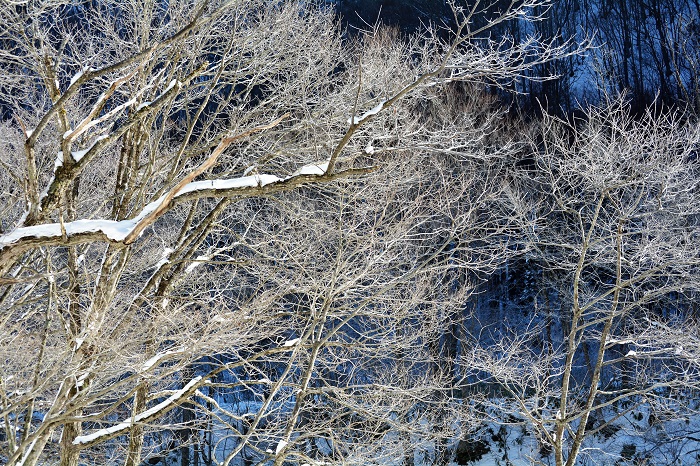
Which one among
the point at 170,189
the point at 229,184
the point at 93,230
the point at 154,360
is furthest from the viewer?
the point at 154,360

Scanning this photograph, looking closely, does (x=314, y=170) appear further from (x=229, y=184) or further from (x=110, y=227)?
(x=110, y=227)


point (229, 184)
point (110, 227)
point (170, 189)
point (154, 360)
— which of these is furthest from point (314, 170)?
point (154, 360)

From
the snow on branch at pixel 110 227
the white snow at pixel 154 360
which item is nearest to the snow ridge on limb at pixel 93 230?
the snow on branch at pixel 110 227

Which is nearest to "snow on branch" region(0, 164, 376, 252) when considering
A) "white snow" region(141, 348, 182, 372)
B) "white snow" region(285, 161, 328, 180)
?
"white snow" region(285, 161, 328, 180)

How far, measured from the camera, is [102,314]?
4.68 metres

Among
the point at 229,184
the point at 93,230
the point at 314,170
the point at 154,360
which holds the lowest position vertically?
the point at 154,360

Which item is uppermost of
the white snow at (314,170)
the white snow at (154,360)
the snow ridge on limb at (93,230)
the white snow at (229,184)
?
the white snow at (314,170)

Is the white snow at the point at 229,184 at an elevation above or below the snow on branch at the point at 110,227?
above

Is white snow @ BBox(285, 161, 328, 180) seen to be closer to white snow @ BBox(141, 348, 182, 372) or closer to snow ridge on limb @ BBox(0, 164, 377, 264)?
snow ridge on limb @ BBox(0, 164, 377, 264)

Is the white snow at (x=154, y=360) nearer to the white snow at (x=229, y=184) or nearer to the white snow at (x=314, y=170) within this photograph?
the white snow at (x=229, y=184)

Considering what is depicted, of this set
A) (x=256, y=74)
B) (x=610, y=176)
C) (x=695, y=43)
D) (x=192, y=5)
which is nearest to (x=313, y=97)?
(x=256, y=74)

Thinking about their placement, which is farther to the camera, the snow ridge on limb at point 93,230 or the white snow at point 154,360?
the white snow at point 154,360

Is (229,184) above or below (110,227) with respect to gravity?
above

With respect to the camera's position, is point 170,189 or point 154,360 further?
point 154,360
